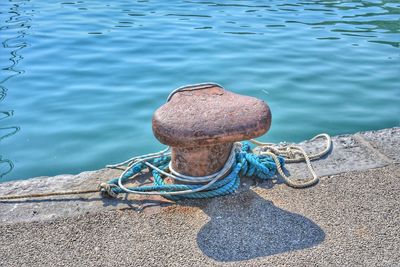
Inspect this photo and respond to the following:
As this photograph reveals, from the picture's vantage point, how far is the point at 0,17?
968 cm

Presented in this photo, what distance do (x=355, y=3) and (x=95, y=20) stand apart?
597cm

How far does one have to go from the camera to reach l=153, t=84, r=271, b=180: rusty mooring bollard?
262 centimetres

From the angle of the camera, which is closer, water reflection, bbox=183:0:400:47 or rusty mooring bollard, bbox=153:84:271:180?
rusty mooring bollard, bbox=153:84:271:180

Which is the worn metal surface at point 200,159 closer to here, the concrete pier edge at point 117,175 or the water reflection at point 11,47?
the concrete pier edge at point 117,175

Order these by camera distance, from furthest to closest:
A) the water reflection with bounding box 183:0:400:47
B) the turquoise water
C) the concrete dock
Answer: the water reflection with bounding box 183:0:400:47 < the turquoise water < the concrete dock

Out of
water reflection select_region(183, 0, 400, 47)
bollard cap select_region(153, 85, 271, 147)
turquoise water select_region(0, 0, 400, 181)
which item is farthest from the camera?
water reflection select_region(183, 0, 400, 47)

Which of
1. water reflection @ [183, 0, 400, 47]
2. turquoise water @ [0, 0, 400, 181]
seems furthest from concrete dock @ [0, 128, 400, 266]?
water reflection @ [183, 0, 400, 47]

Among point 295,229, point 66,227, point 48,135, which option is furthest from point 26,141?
point 295,229

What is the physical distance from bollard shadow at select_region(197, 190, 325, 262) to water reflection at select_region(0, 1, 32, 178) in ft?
8.11

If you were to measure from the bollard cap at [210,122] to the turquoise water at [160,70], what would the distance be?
1.94 meters

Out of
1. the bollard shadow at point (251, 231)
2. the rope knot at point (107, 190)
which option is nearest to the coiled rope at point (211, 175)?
the rope knot at point (107, 190)

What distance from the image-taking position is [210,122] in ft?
8.64

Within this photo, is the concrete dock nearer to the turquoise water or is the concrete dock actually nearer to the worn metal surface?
the worn metal surface

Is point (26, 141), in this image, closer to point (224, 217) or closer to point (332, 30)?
point (224, 217)
